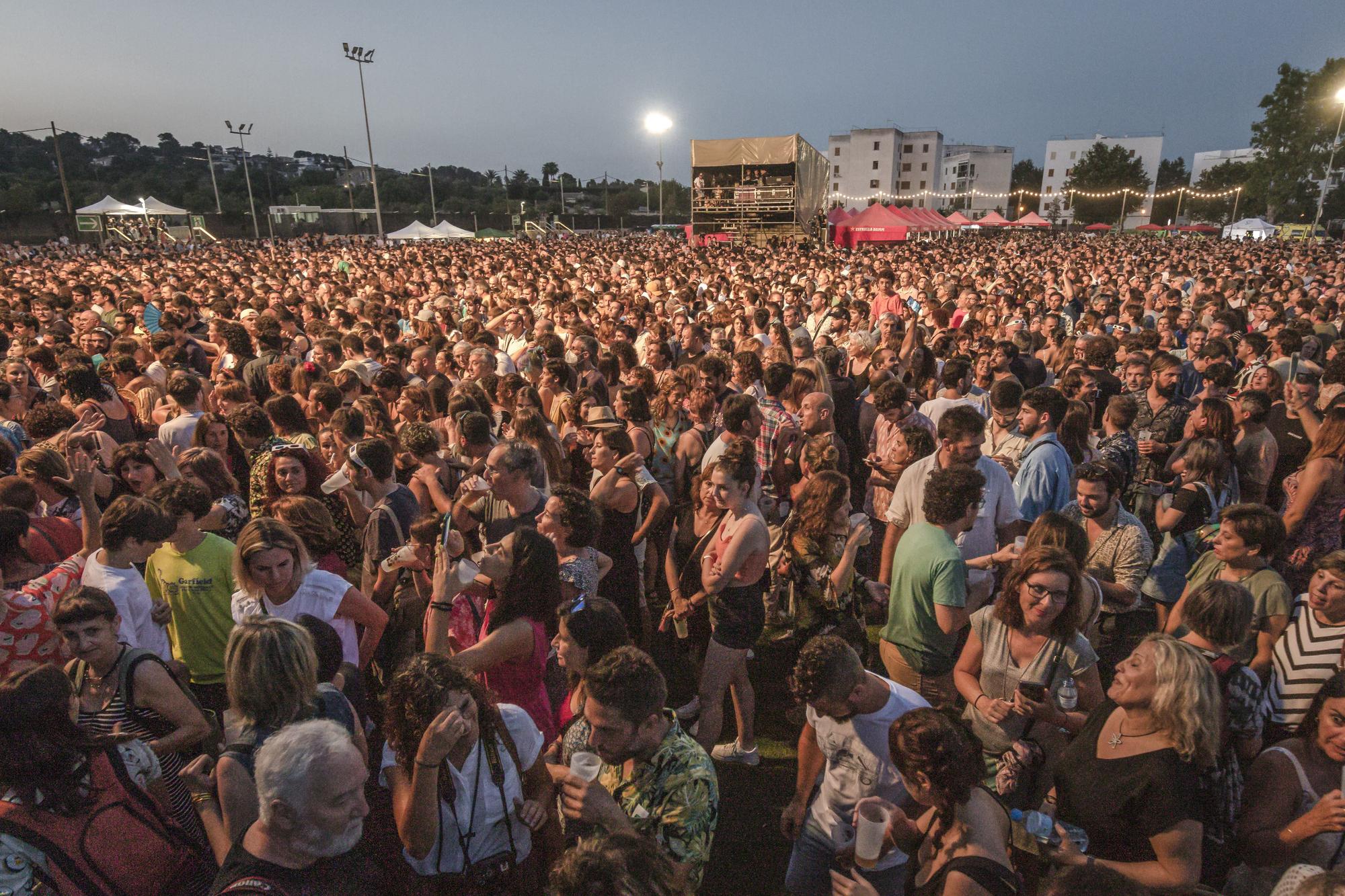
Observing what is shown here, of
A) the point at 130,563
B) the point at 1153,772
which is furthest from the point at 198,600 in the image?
the point at 1153,772

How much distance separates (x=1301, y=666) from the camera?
8.91 feet

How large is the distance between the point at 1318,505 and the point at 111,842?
18.2 feet

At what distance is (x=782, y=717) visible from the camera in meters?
4.15

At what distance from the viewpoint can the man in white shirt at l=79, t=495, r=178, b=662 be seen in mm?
2797

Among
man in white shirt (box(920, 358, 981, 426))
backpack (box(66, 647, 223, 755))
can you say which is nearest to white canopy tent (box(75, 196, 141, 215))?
man in white shirt (box(920, 358, 981, 426))

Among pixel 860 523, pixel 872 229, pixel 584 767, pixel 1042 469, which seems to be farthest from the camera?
pixel 872 229

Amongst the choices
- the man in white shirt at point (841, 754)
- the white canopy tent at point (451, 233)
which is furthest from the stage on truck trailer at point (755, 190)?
the man in white shirt at point (841, 754)

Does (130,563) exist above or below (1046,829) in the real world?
above

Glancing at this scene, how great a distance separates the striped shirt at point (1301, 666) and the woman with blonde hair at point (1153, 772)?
919 mm

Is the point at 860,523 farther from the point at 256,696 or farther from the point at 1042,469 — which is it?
the point at 256,696

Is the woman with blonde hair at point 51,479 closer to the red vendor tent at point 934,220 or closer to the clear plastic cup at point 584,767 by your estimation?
the clear plastic cup at point 584,767

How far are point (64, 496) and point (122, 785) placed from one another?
256 centimetres

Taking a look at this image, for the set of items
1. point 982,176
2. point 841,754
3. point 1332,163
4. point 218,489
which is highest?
point 982,176

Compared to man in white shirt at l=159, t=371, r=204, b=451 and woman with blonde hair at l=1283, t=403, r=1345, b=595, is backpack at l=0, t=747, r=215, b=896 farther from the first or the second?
woman with blonde hair at l=1283, t=403, r=1345, b=595
